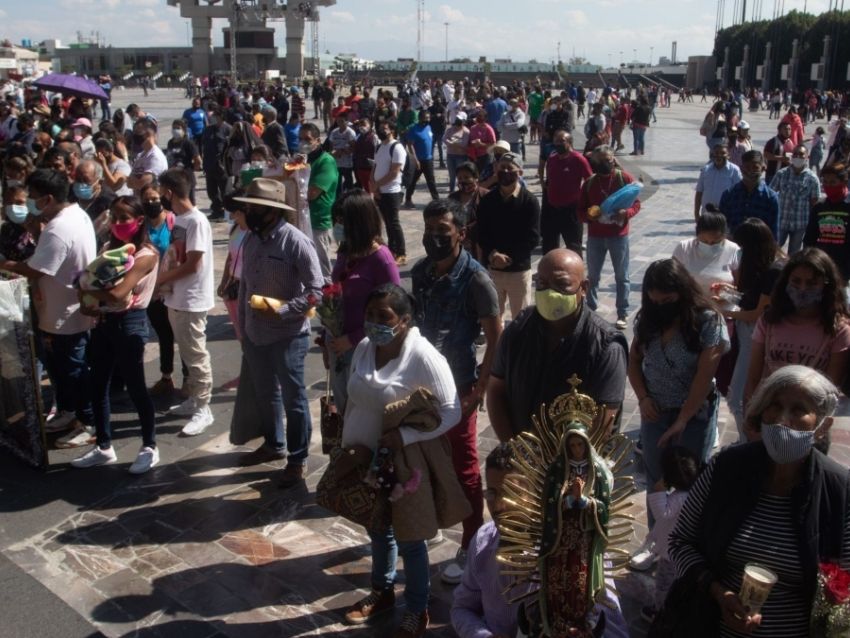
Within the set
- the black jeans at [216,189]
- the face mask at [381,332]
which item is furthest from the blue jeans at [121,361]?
the black jeans at [216,189]

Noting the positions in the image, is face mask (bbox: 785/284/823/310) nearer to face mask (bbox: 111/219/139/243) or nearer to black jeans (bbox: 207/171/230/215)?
face mask (bbox: 111/219/139/243)

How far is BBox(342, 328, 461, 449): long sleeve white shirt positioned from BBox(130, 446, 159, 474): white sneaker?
234 centimetres

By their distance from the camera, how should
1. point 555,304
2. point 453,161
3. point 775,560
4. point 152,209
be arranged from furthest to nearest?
1. point 453,161
2. point 152,209
3. point 555,304
4. point 775,560

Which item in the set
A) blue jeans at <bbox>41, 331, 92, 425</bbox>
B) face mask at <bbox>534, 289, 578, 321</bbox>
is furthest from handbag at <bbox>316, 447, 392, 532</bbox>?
blue jeans at <bbox>41, 331, 92, 425</bbox>

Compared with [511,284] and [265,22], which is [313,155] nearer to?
[511,284]

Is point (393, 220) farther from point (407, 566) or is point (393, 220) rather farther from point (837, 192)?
point (407, 566)

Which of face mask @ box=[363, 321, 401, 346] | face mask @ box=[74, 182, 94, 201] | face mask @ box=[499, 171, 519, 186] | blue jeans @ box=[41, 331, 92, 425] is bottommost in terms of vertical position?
blue jeans @ box=[41, 331, 92, 425]

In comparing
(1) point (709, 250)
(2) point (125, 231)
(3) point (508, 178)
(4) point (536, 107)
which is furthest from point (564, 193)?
(4) point (536, 107)

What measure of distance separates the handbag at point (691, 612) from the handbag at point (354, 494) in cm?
136

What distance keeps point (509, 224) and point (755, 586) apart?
15.5ft

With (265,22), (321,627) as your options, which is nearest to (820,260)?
(321,627)

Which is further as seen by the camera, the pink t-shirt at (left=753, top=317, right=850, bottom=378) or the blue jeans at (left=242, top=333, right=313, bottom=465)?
the blue jeans at (left=242, top=333, right=313, bottom=465)

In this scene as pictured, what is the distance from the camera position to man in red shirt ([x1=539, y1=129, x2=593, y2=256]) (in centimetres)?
868

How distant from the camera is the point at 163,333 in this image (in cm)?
702
